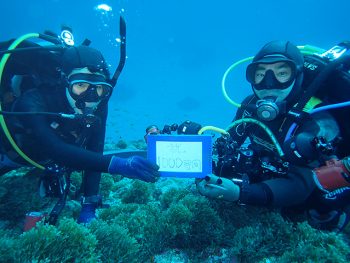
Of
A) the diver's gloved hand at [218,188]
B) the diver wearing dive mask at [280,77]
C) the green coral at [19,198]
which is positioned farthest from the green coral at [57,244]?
the diver wearing dive mask at [280,77]

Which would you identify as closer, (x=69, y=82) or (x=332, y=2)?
(x=69, y=82)

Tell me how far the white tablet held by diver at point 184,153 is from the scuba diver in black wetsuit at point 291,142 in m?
0.19

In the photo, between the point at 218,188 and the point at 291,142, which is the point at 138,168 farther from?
the point at 291,142

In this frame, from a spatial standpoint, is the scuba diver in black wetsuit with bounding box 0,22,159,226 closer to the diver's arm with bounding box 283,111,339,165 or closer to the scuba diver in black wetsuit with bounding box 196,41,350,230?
the scuba diver in black wetsuit with bounding box 196,41,350,230

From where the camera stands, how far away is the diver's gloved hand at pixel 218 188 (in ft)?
11.2

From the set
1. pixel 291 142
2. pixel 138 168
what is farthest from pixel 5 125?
pixel 291 142

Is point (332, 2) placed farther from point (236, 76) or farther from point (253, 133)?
point (253, 133)

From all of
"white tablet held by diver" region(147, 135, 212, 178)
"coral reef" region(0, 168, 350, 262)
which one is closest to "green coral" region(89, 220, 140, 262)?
"coral reef" region(0, 168, 350, 262)

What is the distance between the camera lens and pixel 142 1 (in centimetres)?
11581

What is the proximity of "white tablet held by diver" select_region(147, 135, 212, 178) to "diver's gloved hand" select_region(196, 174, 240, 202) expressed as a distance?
11 cm

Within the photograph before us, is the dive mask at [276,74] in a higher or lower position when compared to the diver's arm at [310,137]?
higher

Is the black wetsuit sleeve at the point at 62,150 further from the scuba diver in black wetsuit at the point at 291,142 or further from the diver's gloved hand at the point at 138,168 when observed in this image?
the scuba diver in black wetsuit at the point at 291,142

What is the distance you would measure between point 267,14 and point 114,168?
140 metres

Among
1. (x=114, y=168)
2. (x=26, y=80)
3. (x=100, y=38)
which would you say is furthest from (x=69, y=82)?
(x=100, y=38)
